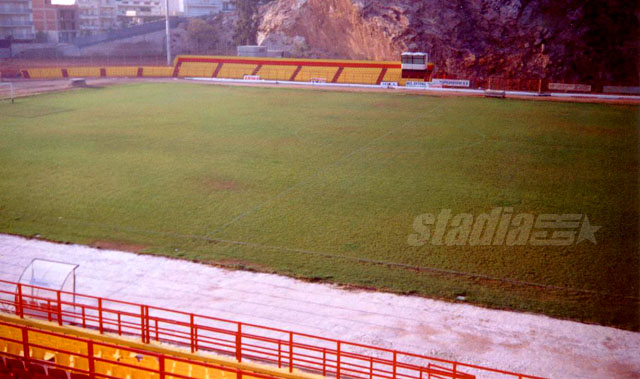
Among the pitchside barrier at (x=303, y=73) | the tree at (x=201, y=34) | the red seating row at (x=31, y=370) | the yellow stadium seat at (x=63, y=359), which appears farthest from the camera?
the tree at (x=201, y=34)

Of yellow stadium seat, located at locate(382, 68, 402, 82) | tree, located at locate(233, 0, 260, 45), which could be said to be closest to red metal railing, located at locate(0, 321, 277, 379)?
yellow stadium seat, located at locate(382, 68, 402, 82)

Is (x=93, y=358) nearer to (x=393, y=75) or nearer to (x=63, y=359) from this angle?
(x=63, y=359)

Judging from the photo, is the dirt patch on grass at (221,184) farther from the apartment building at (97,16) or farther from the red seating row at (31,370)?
the apartment building at (97,16)

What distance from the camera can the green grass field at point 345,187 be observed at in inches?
721

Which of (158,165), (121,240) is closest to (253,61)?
(158,165)

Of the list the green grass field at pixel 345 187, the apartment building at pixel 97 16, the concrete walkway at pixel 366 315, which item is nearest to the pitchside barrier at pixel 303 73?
the green grass field at pixel 345 187

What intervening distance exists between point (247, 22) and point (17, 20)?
34.5 m

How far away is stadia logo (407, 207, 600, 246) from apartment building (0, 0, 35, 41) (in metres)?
83.8

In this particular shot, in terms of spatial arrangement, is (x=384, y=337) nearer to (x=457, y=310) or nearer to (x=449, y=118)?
(x=457, y=310)

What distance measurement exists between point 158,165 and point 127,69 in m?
44.7

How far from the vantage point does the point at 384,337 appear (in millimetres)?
14688

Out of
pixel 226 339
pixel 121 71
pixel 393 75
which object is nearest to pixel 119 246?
pixel 226 339

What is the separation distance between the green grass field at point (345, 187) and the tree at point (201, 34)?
179 feet

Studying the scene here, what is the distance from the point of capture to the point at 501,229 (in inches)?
857
